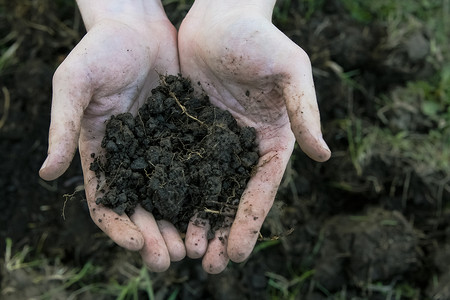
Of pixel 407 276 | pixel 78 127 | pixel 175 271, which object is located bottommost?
pixel 407 276

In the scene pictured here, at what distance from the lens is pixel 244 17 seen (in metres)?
1.88

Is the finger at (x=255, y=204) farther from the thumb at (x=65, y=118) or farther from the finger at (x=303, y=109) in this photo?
the thumb at (x=65, y=118)

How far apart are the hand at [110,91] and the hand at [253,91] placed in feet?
0.39

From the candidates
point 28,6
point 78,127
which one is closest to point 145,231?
point 78,127

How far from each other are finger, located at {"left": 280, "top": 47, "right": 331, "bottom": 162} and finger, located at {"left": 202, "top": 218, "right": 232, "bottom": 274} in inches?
17.0

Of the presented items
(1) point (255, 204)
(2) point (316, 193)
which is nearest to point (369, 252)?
(2) point (316, 193)

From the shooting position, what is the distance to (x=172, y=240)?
1.74 m

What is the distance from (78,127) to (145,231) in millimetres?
420

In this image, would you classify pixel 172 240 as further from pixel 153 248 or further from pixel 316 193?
pixel 316 193

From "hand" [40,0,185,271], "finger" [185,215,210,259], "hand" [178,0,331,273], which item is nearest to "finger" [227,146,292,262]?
"hand" [178,0,331,273]

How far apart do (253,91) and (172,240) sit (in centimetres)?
64

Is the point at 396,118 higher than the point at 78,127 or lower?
lower

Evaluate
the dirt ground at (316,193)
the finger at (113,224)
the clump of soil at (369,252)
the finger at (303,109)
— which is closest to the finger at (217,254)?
the finger at (113,224)

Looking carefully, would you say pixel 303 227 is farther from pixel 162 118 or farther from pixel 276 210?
pixel 162 118
